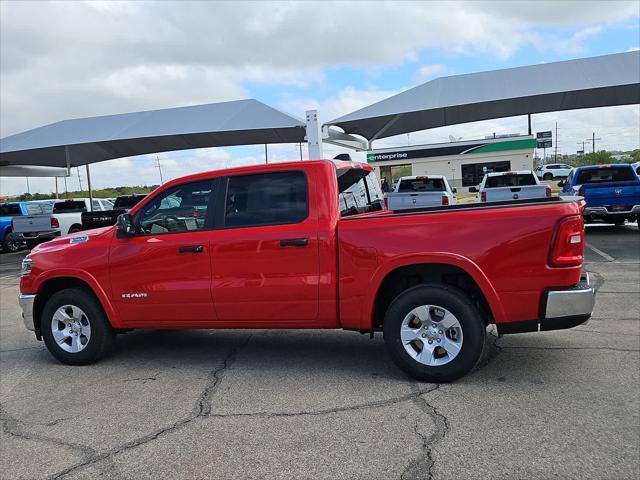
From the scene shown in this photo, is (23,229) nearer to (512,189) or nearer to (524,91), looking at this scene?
(512,189)

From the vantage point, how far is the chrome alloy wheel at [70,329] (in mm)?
5395

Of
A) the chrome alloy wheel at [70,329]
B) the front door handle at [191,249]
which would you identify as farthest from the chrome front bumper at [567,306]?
the chrome alloy wheel at [70,329]

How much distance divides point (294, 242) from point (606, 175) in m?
13.5

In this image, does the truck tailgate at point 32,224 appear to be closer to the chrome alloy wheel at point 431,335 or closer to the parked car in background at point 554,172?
the chrome alloy wheel at point 431,335

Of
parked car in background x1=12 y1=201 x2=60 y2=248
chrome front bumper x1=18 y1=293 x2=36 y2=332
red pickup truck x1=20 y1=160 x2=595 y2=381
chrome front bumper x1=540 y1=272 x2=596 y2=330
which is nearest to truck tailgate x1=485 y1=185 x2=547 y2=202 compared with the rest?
red pickup truck x1=20 y1=160 x2=595 y2=381

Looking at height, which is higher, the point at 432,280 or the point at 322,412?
Answer: the point at 432,280

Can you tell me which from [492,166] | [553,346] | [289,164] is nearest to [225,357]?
[289,164]

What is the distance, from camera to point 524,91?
57.7ft

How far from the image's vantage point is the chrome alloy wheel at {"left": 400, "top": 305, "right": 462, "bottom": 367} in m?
4.34

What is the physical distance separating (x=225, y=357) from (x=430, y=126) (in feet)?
73.7

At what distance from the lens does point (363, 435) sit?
356 cm

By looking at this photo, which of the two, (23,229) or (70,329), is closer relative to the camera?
(70,329)

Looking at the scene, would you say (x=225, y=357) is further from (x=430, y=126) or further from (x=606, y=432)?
(x=430, y=126)

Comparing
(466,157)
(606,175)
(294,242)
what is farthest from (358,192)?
(466,157)
